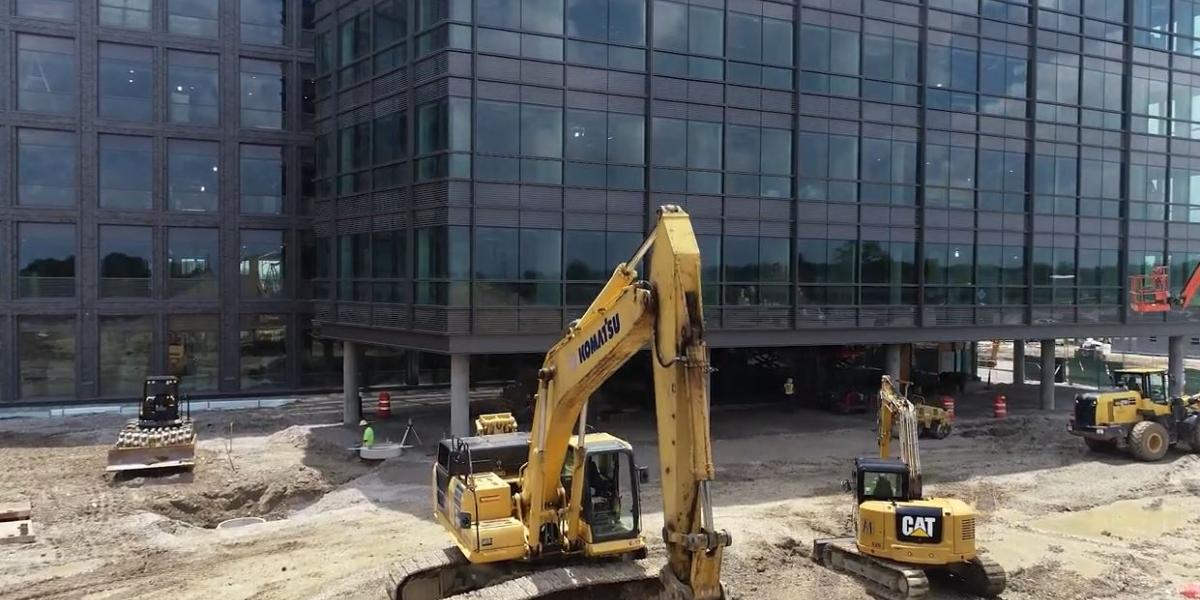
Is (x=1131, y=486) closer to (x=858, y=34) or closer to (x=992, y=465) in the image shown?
(x=992, y=465)

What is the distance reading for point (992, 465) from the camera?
71.6ft

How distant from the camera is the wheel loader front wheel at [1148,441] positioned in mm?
22156

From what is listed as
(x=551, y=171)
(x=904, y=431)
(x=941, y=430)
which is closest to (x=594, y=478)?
(x=904, y=431)

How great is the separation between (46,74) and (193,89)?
4.86 metres

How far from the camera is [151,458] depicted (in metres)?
19.5

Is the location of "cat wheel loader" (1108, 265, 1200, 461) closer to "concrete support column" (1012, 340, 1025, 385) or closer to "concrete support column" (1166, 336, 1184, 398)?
"concrete support column" (1166, 336, 1184, 398)

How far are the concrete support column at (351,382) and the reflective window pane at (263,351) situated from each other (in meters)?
8.00

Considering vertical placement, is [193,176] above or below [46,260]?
above

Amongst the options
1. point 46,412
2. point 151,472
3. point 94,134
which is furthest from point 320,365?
point 151,472

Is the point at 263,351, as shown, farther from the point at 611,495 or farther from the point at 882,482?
the point at 882,482

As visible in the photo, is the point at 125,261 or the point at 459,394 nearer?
the point at 459,394

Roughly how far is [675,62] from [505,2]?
5.27 m

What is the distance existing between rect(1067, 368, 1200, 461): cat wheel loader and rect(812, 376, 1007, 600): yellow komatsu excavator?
1237 centimetres

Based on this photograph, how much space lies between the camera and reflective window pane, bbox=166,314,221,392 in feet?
103
